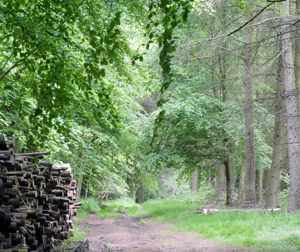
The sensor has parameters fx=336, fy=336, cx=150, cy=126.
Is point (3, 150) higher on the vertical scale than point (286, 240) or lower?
higher

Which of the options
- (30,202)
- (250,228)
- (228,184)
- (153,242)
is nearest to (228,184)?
(228,184)

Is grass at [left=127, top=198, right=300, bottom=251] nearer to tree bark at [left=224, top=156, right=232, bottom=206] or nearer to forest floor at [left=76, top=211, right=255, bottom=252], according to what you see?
forest floor at [left=76, top=211, right=255, bottom=252]

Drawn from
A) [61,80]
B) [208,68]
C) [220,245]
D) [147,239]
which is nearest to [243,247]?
[220,245]

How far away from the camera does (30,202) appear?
6676 mm

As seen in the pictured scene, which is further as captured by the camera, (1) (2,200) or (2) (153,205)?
(2) (153,205)

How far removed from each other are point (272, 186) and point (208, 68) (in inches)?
260

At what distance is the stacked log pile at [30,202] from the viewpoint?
508 centimetres

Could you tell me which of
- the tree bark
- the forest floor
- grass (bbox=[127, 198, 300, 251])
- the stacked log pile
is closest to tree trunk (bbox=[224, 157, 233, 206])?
the tree bark

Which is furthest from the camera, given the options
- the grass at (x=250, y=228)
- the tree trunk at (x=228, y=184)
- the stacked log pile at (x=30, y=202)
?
the tree trunk at (x=228, y=184)

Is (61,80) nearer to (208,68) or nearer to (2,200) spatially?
(2,200)

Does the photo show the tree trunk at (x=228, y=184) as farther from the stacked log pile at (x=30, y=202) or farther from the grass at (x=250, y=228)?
the stacked log pile at (x=30, y=202)

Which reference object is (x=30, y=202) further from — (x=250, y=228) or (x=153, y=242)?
(x=250, y=228)

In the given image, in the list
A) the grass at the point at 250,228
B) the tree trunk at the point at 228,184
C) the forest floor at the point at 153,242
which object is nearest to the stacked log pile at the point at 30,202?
the forest floor at the point at 153,242

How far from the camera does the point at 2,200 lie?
514 centimetres
